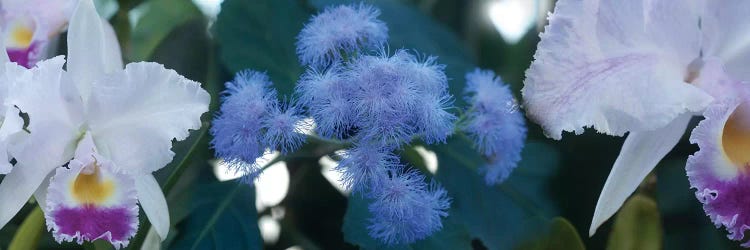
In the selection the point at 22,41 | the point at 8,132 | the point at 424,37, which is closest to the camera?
the point at 8,132

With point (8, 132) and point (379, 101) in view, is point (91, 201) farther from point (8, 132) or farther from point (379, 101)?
point (379, 101)

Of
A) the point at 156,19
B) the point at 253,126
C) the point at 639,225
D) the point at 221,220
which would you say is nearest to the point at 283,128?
the point at 253,126

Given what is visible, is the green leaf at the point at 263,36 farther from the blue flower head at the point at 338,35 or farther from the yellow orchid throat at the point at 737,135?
the yellow orchid throat at the point at 737,135

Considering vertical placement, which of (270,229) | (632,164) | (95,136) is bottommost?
(270,229)

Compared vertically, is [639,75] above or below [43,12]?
above

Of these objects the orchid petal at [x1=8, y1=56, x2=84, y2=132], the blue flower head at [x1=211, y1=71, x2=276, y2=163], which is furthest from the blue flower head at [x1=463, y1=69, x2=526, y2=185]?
the orchid petal at [x1=8, y1=56, x2=84, y2=132]

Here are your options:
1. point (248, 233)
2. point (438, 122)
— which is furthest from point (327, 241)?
point (438, 122)

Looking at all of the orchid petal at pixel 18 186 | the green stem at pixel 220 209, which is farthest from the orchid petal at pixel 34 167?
the green stem at pixel 220 209
